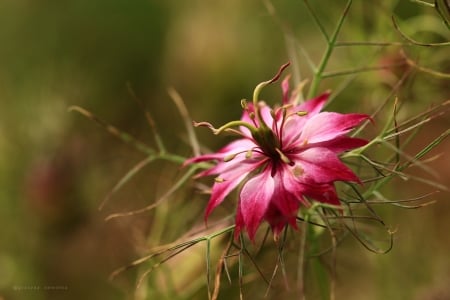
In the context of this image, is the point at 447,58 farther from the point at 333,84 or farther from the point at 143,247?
the point at 143,247

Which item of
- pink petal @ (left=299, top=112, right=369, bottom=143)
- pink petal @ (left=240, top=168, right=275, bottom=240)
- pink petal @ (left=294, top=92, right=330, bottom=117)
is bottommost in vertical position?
pink petal @ (left=240, top=168, right=275, bottom=240)

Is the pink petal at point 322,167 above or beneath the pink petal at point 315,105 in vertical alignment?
beneath

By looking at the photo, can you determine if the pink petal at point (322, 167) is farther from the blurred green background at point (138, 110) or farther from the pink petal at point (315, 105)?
the blurred green background at point (138, 110)

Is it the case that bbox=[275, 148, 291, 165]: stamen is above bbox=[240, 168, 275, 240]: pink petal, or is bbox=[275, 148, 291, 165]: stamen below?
above

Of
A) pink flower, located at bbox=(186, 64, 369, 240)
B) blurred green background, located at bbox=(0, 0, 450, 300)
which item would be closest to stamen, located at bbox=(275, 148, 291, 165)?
pink flower, located at bbox=(186, 64, 369, 240)

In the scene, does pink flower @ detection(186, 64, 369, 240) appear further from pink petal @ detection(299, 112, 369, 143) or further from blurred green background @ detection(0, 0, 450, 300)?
blurred green background @ detection(0, 0, 450, 300)

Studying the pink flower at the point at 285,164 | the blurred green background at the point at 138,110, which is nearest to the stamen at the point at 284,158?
the pink flower at the point at 285,164

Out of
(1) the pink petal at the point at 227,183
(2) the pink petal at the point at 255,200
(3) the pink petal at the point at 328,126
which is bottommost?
(2) the pink petal at the point at 255,200
